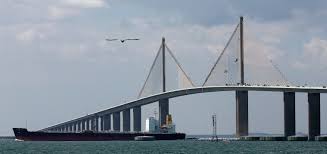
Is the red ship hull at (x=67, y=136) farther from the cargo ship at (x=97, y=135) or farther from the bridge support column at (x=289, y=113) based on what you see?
the bridge support column at (x=289, y=113)

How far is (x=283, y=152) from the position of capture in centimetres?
9906

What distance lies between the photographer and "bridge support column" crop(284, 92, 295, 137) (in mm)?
147375

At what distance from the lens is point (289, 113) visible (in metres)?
147

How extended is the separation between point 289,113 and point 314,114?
19.4ft

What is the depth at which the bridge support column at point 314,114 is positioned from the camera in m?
142

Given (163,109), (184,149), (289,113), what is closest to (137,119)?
(163,109)

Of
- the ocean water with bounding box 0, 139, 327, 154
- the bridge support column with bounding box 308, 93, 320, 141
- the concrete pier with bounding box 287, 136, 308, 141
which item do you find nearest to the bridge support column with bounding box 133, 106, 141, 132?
the concrete pier with bounding box 287, 136, 308, 141

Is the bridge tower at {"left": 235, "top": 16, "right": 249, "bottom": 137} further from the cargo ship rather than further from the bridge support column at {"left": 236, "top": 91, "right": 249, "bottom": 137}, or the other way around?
the cargo ship

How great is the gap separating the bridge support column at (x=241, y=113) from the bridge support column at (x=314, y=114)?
14.7 m

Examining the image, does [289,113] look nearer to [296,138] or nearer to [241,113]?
[296,138]

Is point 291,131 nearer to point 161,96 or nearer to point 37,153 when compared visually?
point 161,96

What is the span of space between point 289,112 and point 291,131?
4.44 metres

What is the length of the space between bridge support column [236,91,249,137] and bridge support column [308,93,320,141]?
48.4 ft

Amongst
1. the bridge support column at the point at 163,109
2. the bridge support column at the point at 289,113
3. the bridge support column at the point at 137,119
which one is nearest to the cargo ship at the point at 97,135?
the bridge support column at the point at 163,109
